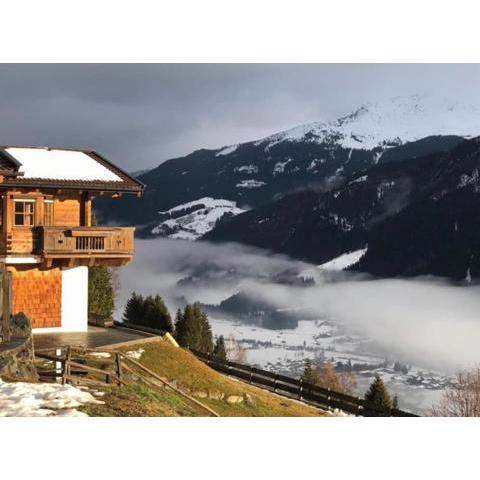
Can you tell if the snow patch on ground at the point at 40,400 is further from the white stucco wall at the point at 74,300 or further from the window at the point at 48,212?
the white stucco wall at the point at 74,300

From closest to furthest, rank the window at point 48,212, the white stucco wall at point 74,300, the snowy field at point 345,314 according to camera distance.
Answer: the window at point 48,212 < the white stucco wall at point 74,300 < the snowy field at point 345,314

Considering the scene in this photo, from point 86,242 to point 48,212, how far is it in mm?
1868

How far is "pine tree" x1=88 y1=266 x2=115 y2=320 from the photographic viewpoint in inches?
1556

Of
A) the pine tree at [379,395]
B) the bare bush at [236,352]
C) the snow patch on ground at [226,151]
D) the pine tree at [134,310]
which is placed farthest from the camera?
the snow patch on ground at [226,151]

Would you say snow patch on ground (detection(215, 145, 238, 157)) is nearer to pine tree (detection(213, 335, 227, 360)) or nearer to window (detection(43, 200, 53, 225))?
pine tree (detection(213, 335, 227, 360))

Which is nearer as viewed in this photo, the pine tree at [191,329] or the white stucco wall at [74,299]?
the white stucco wall at [74,299]

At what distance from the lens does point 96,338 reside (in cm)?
2898

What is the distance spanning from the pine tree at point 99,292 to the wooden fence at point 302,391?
20.8ft

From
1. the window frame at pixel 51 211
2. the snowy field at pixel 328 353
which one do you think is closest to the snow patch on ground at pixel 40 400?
the window frame at pixel 51 211

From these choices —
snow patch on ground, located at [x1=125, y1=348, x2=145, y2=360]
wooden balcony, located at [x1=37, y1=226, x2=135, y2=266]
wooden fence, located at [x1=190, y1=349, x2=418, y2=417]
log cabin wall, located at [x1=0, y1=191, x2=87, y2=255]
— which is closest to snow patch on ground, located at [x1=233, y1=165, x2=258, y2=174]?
wooden fence, located at [x1=190, y1=349, x2=418, y2=417]

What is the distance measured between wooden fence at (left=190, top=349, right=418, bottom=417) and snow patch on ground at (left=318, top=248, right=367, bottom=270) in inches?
3643

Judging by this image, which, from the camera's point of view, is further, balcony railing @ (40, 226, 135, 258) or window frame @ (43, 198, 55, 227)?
window frame @ (43, 198, 55, 227)

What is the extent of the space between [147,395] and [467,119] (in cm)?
15588

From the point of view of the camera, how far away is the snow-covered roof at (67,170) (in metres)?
28.3
